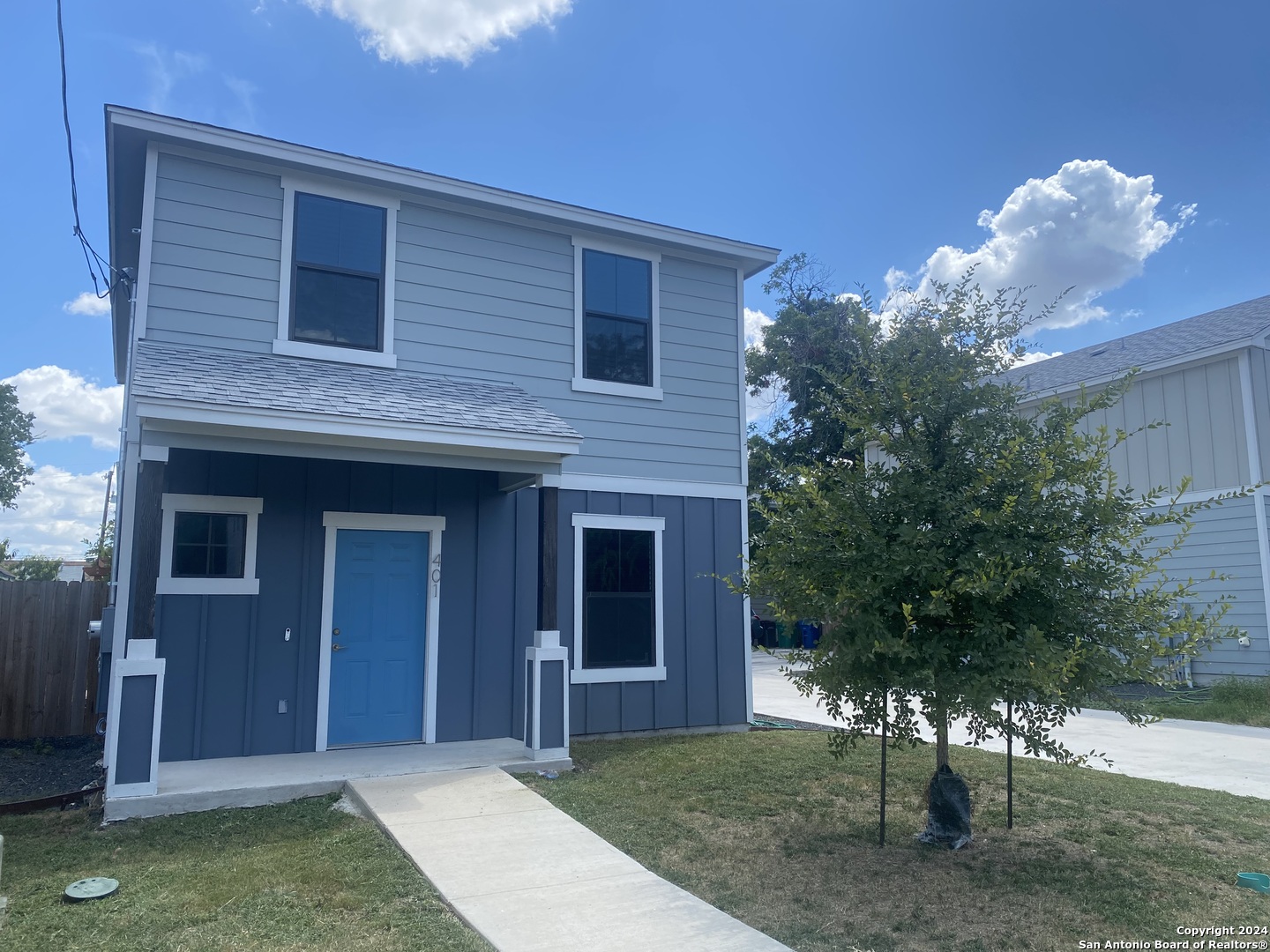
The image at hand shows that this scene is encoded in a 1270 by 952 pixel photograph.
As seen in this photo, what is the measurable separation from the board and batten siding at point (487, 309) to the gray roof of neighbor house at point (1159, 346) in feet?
16.0

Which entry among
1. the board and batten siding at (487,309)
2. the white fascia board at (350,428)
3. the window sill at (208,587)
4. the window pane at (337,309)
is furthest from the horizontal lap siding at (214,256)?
the window sill at (208,587)

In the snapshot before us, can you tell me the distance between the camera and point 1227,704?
11156 millimetres

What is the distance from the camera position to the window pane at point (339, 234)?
776 cm

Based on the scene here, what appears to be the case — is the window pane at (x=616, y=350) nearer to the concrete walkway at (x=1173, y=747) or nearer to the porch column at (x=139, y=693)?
the concrete walkway at (x=1173, y=747)

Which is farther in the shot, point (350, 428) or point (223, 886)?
point (350, 428)

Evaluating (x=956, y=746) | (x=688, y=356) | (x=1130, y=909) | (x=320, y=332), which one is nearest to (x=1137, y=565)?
(x=1130, y=909)

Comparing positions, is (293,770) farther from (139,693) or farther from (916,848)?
(916,848)

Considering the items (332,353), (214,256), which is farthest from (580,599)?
(214,256)

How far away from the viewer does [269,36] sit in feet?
30.2

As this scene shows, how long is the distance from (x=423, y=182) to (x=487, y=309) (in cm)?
130

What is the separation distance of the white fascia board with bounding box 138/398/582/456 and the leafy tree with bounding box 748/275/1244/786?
8.40ft

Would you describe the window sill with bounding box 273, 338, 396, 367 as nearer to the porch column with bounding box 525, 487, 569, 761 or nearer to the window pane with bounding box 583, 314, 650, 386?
the porch column with bounding box 525, 487, 569, 761

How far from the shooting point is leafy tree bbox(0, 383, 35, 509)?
33125 millimetres

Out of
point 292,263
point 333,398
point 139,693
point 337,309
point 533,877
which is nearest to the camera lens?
point 533,877
